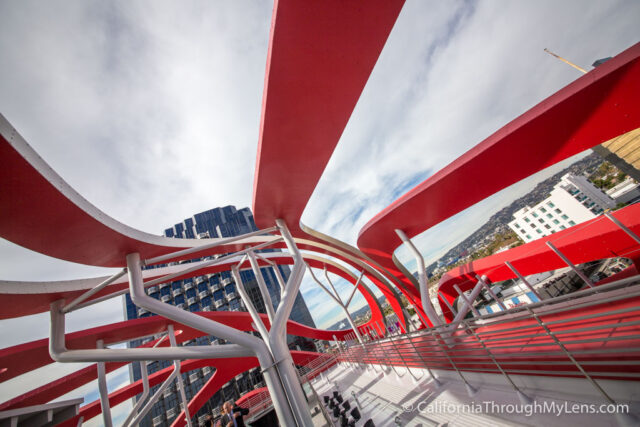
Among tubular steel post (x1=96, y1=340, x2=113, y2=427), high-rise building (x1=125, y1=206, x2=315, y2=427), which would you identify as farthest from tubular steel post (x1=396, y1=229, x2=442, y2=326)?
high-rise building (x1=125, y1=206, x2=315, y2=427)

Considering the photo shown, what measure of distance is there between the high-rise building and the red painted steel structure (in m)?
34.5

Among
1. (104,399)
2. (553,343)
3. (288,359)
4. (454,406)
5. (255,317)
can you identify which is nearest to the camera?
(553,343)

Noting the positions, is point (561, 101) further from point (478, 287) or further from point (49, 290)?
point (49, 290)

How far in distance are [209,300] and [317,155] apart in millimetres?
46427

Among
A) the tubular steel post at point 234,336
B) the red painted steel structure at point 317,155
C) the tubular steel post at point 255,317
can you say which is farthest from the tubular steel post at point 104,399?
the tubular steel post at point 234,336

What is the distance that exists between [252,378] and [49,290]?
39731 millimetres

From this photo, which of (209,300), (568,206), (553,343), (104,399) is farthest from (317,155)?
(568,206)

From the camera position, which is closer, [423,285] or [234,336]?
[234,336]

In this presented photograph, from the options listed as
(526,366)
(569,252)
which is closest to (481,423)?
(526,366)

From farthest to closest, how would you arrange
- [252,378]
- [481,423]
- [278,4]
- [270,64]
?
1. [252,378]
2. [481,423]
3. [270,64]
4. [278,4]

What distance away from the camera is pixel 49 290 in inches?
239

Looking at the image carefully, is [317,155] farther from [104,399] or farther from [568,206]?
[568,206]

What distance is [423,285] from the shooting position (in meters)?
9.06

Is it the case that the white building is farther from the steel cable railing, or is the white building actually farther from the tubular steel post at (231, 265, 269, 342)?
the tubular steel post at (231, 265, 269, 342)
